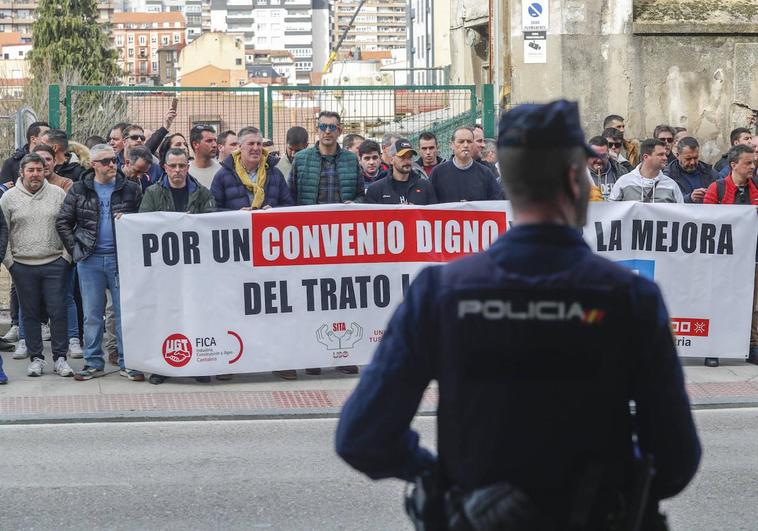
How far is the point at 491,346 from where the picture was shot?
276cm

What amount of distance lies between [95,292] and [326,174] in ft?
7.30

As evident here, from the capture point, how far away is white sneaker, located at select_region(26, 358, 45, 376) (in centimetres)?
1036

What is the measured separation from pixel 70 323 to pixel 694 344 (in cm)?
552

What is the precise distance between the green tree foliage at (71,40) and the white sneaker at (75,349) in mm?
64438

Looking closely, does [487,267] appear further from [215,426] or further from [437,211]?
[437,211]

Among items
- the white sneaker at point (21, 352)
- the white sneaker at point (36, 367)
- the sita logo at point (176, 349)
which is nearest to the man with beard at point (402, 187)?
the sita logo at point (176, 349)

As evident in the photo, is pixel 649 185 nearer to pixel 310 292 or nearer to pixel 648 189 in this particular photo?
pixel 648 189

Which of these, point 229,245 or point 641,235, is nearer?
point 229,245

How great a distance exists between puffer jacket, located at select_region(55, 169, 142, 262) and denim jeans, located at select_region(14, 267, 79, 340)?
477 mm

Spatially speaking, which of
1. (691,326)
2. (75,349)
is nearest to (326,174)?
(75,349)

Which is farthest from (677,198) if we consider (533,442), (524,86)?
(533,442)

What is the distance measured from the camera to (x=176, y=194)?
10320 mm

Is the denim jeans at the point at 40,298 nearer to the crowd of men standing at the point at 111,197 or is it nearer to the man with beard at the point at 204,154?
the crowd of men standing at the point at 111,197

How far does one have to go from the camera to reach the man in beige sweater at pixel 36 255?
10281 mm
